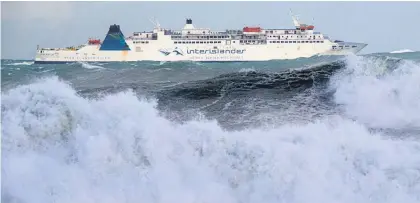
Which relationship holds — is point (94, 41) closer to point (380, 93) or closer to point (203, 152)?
point (380, 93)

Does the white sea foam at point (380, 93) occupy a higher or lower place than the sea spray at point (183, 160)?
higher

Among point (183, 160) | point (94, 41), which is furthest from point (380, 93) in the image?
point (94, 41)

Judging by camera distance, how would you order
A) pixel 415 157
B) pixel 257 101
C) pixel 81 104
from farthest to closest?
pixel 257 101
pixel 81 104
pixel 415 157

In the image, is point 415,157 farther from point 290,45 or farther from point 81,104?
point 290,45

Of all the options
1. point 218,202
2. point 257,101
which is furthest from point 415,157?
point 257,101

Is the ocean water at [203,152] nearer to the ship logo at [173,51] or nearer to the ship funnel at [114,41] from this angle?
the ship logo at [173,51]

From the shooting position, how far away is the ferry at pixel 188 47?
5862 cm

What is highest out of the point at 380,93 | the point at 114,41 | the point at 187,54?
the point at 114,41

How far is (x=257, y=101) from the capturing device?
A: 1594cm

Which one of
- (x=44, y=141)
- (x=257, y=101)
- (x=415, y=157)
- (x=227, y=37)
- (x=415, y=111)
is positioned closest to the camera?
(x=415, y=157)

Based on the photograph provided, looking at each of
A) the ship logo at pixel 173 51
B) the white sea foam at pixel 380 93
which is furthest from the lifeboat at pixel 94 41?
the white sea foam at pixel 380 93

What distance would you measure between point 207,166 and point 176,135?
53.4 inches

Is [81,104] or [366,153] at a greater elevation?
[81,104]

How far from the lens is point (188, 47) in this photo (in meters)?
59.2
